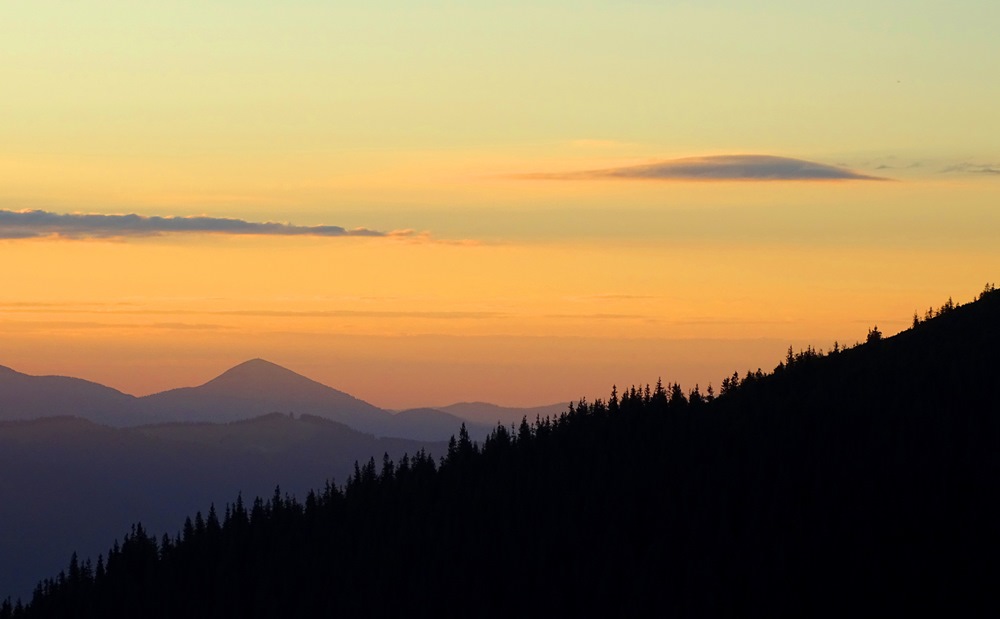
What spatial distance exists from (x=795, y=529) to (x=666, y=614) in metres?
22.3

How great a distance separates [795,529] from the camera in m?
195

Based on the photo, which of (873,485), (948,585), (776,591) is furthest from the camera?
(873,485)

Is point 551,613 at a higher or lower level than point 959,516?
lower

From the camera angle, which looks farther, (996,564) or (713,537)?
(713,537)

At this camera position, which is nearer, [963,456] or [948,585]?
[948,585]

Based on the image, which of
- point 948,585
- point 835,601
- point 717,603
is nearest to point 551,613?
point 717,603

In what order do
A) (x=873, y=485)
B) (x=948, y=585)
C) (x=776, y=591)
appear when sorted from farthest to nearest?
(x=873, y=485) → (x=776, y=591) → (x=948, y=585)

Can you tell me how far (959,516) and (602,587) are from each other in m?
49.1

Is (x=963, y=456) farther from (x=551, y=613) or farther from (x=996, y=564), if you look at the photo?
(x=551, y=613)

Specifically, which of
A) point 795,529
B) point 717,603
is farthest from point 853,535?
point 717,603

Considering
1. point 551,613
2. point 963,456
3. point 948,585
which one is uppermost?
point 963,456

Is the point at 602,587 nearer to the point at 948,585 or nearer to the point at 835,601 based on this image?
the point at 835,601

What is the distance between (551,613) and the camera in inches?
7766

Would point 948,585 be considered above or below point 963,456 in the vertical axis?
below
